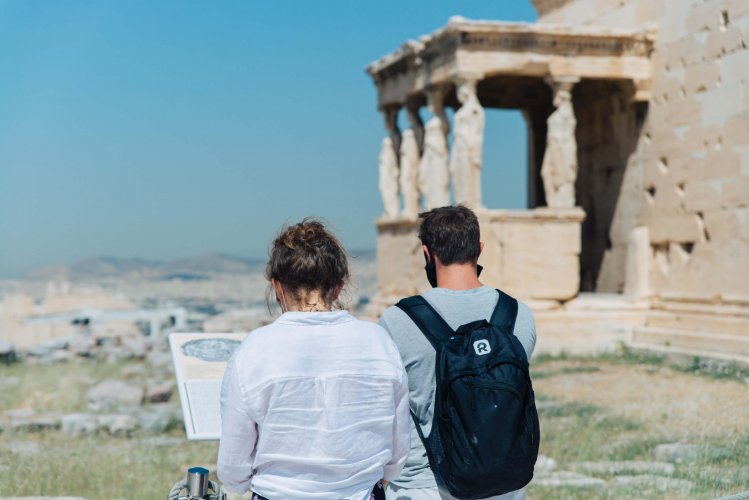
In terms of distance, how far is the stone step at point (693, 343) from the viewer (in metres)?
10.2

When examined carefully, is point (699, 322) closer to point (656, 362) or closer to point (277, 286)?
point (656, 362)

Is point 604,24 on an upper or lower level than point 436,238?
upper

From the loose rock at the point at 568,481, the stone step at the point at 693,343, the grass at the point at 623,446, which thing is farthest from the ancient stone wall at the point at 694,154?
the loose rock at the point at 568,481

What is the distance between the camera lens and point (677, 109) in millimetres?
12039

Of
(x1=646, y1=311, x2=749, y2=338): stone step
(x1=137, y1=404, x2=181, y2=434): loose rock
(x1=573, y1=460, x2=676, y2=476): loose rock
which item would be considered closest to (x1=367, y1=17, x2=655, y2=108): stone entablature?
(x1=646, y1=311, x2=749, y2=338): stone step

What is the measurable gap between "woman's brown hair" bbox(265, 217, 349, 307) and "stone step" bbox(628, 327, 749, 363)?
7.96 m

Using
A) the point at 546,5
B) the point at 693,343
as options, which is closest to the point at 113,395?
the point at 693,343

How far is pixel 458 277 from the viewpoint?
3.13 metres

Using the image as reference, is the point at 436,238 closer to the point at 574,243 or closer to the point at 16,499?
the point at 16,499

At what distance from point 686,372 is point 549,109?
657 cm

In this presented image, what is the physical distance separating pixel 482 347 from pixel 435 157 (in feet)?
33.2

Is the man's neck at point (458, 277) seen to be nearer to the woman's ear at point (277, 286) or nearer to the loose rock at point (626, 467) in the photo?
the woman's ear at point (277, 286)

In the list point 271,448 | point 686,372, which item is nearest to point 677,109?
point 686,372

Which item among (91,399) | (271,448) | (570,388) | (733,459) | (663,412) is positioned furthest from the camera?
(91,399)
